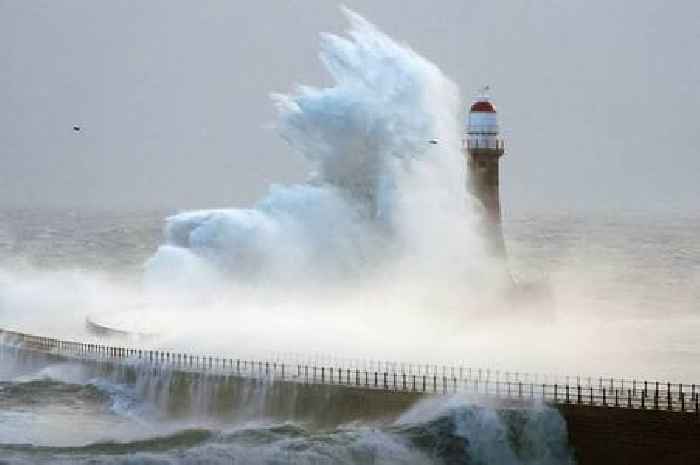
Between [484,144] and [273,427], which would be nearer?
[273,427]

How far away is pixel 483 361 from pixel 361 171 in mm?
13409

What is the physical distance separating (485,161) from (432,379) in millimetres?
17186

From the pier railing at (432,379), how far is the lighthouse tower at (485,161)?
13942 mm

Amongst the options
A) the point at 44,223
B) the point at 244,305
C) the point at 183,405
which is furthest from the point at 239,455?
the point at 44,223

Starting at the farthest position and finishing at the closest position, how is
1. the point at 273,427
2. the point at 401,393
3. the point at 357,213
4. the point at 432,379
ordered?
1. the point at 357,213
2. the point at 432,379
3. the point at 273,427
4. the point at 401,393

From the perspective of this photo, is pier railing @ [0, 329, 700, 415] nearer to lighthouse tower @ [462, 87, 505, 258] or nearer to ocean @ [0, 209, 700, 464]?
ocean @ [0, 209, 700, 464]

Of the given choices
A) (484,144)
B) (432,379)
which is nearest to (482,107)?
(484,144)

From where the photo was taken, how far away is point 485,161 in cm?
5544

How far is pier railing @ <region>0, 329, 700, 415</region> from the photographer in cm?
3600

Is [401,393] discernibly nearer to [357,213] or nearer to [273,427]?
[273,427]

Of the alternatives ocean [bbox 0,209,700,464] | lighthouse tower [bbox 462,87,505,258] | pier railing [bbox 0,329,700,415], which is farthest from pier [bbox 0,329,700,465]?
A: lighthouse tower [bbox 462,87,505,258]

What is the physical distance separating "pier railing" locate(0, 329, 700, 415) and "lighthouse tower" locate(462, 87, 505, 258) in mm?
13942

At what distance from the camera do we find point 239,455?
3531 cm

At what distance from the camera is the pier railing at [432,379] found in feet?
118
